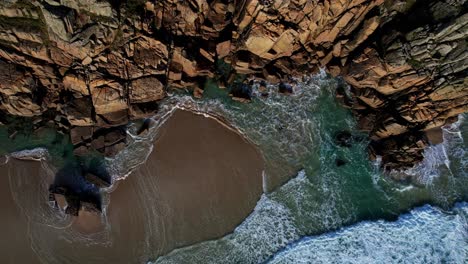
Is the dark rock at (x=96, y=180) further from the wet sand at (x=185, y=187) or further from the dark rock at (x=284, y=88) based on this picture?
the dark rock at (x=284, y=88)

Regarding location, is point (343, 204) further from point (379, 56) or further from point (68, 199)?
point (68, 199)

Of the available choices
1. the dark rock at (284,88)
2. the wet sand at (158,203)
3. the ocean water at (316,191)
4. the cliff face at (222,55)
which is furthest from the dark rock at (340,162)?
the dark rock at (284,88)

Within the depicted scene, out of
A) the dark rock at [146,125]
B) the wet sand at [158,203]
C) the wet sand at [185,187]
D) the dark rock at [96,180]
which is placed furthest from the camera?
the dark rock at [146,125]

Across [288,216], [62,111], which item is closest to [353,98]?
[288,216]

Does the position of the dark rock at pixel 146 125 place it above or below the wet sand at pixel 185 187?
above

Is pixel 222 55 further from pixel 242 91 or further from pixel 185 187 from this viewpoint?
pixel 185 187

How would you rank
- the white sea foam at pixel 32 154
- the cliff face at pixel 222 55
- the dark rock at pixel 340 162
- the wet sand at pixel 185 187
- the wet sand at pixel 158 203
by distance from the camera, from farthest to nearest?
the dark rock at pixel 340 162, the wet sand at pixel 185 187, the white sea foam at pixel 32 154, the wet sand at pixel 158 203, the cliff face at pixel 222 55

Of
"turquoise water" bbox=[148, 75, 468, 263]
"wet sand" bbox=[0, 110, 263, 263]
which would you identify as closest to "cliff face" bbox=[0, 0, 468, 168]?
"turquoise water" bbox=[148, 75, 468, 263]
